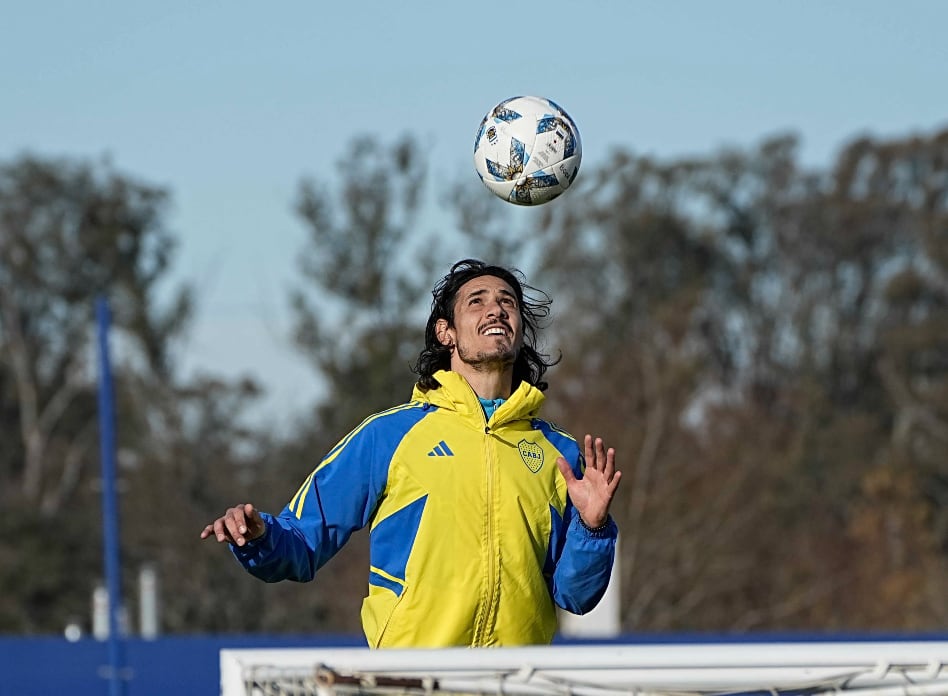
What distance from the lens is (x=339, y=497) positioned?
4.95 metres

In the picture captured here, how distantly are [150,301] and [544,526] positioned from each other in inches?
1117

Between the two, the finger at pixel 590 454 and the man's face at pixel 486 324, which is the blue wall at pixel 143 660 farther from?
the finger at pixel 590 454

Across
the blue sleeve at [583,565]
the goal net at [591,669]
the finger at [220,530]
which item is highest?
the finger at [220,530]

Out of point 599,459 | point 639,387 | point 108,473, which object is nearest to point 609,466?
point 599,459

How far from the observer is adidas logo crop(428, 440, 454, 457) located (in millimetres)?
4949

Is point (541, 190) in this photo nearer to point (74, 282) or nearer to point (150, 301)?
point (150, 301)

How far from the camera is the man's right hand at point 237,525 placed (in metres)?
4.61

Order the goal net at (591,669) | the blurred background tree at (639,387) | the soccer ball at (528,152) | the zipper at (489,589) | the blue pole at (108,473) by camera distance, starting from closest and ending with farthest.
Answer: the goal net at (591,669)
the zipper at (489,589)
the soccer ball at (528,152)
the blue pole at (108,473)
the blurred background tree at (639,387)

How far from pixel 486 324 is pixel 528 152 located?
4.48ft

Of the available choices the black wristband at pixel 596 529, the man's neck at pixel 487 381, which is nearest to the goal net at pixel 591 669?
the black wristband at pixel 596 529

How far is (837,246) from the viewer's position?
41.3m

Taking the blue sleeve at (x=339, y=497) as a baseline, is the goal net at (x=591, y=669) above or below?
below

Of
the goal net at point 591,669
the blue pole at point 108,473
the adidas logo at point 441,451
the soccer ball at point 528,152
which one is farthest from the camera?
the blue pole at point 108,473

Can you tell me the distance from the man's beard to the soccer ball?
1.36 m
